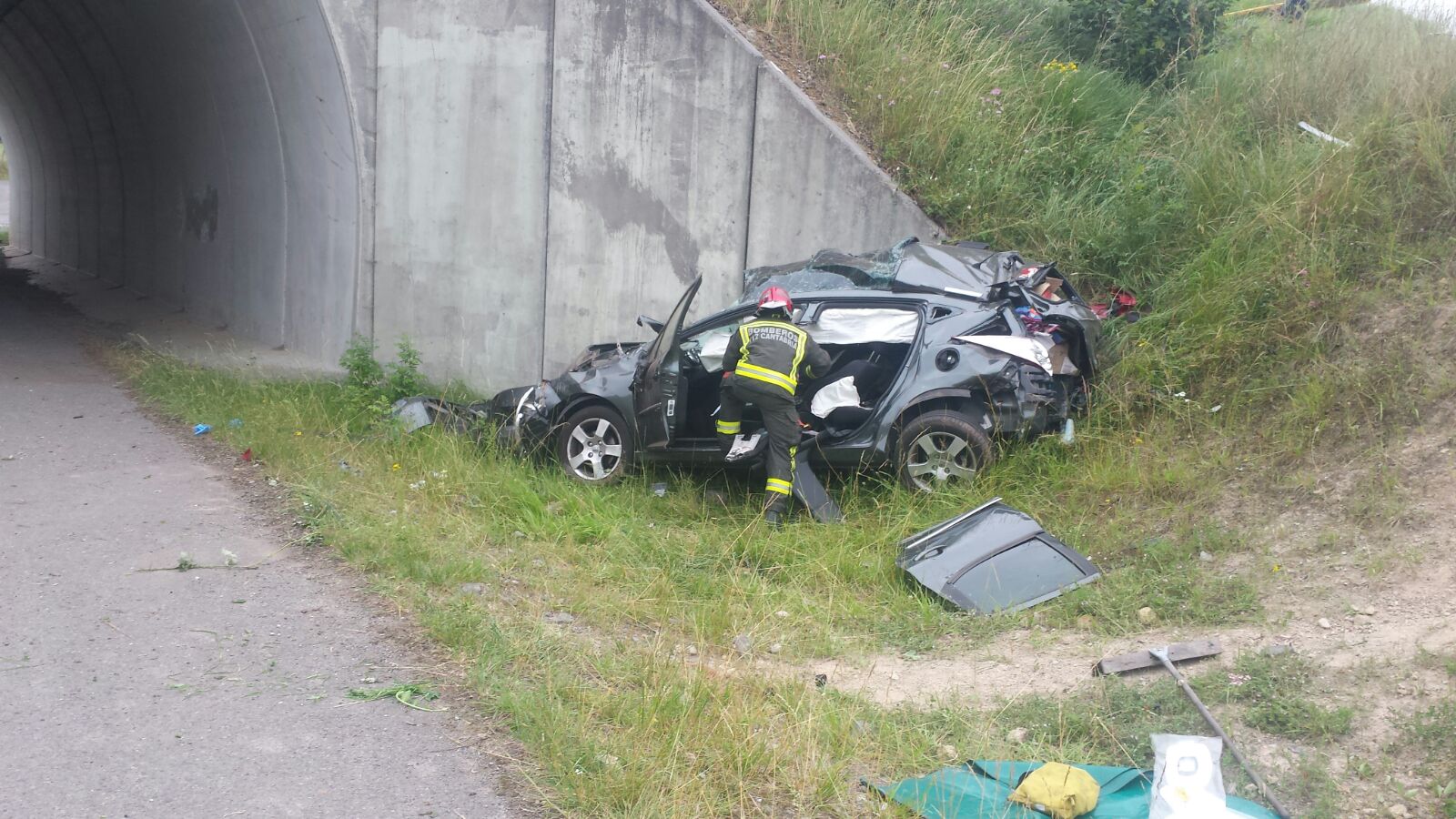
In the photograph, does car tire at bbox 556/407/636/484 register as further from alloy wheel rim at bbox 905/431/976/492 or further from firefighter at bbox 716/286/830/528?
alloy wheel rim at bbox 905/431/976/492

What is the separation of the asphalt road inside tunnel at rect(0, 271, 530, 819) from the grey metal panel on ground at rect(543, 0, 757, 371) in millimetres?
3734

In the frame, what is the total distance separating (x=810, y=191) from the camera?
952cm

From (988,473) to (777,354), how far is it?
5.07 feet

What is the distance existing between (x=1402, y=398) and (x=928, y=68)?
209 inches

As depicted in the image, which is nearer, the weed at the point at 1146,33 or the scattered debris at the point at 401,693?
the scattered debris at the point at 401,693

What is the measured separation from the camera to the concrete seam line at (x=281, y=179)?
1114 centimetres

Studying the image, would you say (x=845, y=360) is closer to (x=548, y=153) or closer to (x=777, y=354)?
(x=777, y=354)

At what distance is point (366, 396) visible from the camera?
9.95m

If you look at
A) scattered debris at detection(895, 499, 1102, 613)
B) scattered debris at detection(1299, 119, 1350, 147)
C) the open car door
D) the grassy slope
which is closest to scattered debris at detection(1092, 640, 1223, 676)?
the grassy slope

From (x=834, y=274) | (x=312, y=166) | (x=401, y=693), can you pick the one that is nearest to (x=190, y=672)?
(x=401, y=693)

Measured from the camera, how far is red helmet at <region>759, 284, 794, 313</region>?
7.38m

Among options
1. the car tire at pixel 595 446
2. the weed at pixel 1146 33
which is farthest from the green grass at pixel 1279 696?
the weed at pixel 1146 33

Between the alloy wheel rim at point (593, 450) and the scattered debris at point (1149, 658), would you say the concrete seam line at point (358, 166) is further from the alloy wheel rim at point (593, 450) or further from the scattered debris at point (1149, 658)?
the scattered debris at point (1149, 658)

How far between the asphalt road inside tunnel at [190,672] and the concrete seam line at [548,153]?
135 inches
